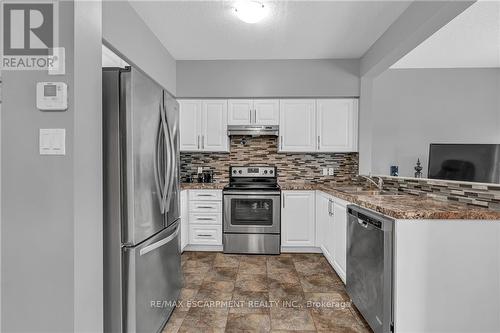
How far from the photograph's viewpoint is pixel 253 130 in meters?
3.98

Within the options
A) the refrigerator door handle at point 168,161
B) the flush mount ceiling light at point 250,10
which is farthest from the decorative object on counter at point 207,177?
the flush mount ceiling light at point 250,10

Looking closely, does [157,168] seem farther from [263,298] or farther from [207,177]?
[207,177]

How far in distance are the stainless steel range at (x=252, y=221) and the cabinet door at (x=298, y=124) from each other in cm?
A: 77

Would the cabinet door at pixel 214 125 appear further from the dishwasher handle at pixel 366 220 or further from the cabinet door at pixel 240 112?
the dishwasher handle at pixel 366 220

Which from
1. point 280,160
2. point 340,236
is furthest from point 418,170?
point 340,236

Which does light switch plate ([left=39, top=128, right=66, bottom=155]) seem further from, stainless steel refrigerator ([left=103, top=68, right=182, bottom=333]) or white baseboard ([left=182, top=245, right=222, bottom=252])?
white baseboard ([left=182, top=245, right=222, bottom=252])

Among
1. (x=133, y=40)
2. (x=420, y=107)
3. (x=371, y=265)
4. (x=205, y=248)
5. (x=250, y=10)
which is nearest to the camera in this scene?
(x=371, y=265)

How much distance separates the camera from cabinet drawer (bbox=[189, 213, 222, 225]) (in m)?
3.81

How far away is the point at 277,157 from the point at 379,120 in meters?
1.82

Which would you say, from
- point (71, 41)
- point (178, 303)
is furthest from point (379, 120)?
point (71, 41)

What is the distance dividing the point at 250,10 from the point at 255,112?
165cm

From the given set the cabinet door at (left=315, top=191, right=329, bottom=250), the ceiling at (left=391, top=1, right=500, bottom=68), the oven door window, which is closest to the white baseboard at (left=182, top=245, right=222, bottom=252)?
the oven door window

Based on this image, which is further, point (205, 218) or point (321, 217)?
point (205, 218)

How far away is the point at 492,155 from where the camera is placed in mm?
4062
